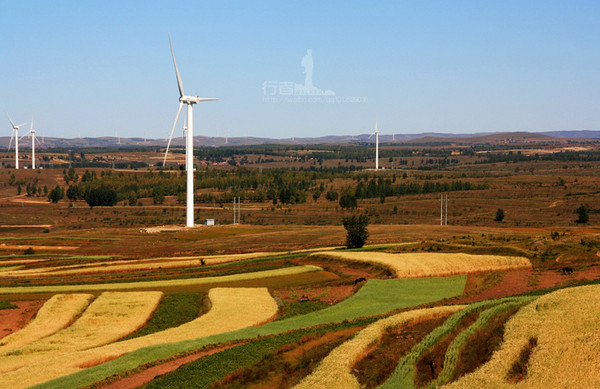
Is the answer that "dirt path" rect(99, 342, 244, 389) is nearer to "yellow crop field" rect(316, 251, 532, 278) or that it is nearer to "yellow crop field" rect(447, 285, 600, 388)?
"yellow crop field" rect(447, 285, 600, 388)

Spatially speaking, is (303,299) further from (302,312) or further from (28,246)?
(28,246)

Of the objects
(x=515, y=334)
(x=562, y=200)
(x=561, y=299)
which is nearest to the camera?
(x=515, y=334)

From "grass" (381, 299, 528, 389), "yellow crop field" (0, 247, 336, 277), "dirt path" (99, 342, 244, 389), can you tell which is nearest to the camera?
"grass" (381, 299, 528, 389)

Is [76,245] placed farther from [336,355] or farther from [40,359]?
[336,355]

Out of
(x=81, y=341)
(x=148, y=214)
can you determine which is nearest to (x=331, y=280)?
(x=81, y=341)

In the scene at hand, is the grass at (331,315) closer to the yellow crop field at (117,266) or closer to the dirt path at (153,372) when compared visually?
the dirt path at (153,372)

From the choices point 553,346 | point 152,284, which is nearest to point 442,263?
point 152,284

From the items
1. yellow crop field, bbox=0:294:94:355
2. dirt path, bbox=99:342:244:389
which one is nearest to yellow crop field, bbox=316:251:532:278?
yellow crop field, bbox=0:294:94:355
